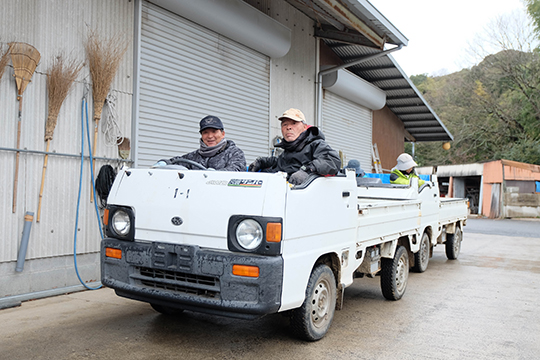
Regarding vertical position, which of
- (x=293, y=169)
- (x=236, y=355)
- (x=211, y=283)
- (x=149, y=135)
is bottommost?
(x=236, y=355)

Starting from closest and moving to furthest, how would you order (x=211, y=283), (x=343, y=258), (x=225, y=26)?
(x=211, y=283) → (x=343, y=258) → (x=225, y=26)

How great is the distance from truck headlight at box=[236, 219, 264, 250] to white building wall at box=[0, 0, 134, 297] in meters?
3.43

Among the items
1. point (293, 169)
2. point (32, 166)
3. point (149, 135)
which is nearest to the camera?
point (293, 169)

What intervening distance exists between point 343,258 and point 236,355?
1.38 m

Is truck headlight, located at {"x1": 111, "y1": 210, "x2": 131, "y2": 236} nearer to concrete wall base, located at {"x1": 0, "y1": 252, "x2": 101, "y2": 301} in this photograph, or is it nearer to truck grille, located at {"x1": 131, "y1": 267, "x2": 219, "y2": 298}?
truck grille, located at {"x1": 131, "y1": 267, "x2": 219, "y2": 298}

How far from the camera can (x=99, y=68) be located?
6.37m

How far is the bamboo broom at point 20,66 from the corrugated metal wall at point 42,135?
55mm

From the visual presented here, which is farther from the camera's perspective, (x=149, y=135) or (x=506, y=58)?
(x=506, y=58)

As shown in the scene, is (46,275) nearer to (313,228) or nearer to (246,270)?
(246,270)

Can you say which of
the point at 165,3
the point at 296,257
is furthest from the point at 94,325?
the point at 165,3

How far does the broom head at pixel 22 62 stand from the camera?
18.0 ft

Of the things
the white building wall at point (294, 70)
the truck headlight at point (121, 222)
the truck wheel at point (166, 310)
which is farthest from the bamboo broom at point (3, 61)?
the white building wall at point (294, 70)

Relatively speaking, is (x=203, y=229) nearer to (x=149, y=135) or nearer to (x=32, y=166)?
(x=32, y=166)

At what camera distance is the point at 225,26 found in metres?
8.73
